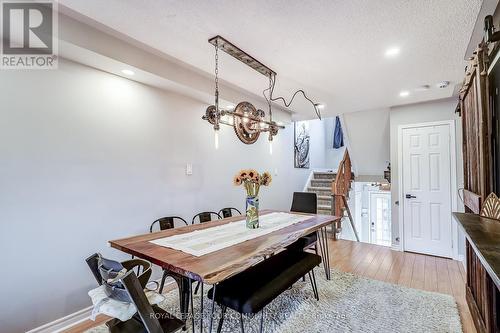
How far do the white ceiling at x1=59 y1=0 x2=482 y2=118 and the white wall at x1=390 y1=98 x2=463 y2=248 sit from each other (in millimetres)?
924

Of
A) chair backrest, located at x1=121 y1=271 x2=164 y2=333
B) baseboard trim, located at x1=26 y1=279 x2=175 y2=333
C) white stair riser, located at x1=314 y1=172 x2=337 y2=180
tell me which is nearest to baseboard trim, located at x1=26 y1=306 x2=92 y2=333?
baseboard trim, located at x1=26 y1=279 x2=175 y2=333

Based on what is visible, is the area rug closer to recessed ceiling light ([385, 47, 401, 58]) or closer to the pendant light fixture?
the pendant light fixture

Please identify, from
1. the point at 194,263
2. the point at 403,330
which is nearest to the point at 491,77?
the point at 403,330

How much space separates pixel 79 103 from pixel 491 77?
3.32m

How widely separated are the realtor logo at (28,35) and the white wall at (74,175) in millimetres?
97

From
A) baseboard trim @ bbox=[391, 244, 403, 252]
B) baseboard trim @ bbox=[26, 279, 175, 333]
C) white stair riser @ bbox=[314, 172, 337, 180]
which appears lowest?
baseboard trim @ bbox=[391, 244, 403, 252]

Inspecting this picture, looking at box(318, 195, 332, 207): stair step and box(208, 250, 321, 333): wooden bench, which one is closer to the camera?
box(208, 250, 321, 333): wooden bench

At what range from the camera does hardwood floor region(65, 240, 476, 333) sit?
98.9 inches

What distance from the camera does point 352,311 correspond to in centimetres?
224

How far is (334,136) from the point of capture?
705 centimetres

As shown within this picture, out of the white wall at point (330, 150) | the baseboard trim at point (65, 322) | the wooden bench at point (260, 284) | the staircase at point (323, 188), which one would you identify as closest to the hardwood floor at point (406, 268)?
the staircase at point (323, 188)

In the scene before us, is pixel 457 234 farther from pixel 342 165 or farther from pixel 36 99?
pixel 36 99

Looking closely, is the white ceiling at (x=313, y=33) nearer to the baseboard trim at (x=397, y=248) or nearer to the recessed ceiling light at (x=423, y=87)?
the recessed ceiling light at (x=423, y=87)

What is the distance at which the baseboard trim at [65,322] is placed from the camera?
6.32ft
